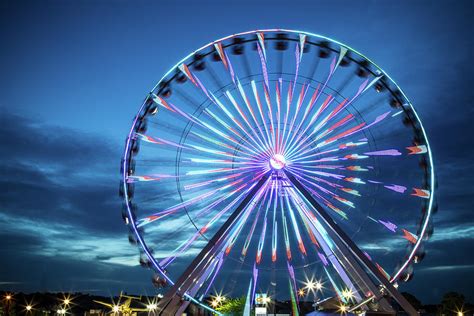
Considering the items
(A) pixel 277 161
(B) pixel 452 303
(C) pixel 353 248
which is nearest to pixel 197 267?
(A) pixel 277 161

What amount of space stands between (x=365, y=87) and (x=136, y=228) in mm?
12290

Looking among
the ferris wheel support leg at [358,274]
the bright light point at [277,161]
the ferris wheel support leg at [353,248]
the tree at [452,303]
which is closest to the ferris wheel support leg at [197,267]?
the bright light point at [277,161]

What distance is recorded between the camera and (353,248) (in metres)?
19.0

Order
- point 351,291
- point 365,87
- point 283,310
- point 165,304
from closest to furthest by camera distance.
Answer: point 165,304
point 351,291
point 365,87
point 283,310

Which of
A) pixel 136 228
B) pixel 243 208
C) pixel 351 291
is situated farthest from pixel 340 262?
pixel 136 228

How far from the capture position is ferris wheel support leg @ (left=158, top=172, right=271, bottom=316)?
1886 centimetres

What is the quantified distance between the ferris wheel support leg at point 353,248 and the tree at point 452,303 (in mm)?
48204

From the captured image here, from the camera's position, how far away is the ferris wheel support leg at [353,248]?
1802 cm

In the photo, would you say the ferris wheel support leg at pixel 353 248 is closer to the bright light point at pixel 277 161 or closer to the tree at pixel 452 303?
the bright light point at pixel 277 161

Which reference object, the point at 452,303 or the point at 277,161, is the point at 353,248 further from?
the point at 452,303

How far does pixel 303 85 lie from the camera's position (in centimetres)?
2048

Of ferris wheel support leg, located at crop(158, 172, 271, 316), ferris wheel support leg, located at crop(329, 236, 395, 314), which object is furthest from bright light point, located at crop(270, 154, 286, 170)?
ferris wheel support leg, located at crop(329, 236, 395, 314)

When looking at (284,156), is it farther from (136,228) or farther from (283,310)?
(283,310)

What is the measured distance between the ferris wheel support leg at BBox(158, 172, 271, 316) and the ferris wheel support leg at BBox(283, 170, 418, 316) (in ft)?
6.75
